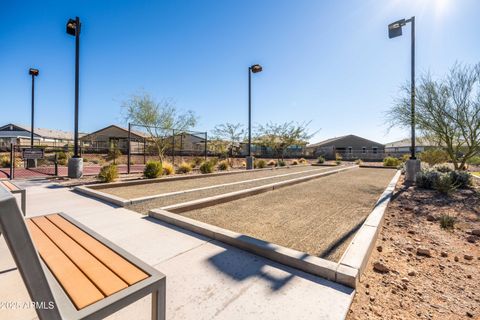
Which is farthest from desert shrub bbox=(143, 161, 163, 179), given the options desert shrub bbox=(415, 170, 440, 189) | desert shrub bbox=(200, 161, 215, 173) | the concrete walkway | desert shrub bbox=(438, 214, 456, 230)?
desert shrub bbox=(415, 170, 440, 189)

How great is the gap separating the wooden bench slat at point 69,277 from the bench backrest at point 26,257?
18 cm

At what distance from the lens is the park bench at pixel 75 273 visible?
99 centimetres

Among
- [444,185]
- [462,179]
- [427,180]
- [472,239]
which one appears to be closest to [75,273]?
[472,239]

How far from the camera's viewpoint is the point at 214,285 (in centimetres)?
221

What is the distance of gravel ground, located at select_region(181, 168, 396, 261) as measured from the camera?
3.30 m

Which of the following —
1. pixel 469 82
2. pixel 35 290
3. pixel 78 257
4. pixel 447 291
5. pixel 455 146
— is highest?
pixel 469 82

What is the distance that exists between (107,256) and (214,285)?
1045mm

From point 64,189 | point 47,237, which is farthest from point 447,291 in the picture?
point 64,189

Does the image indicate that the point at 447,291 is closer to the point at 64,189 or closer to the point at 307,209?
the point at 307,209

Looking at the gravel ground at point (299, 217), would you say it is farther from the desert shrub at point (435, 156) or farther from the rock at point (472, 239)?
the desert shrub at point (435, 156)

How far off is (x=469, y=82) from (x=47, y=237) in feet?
42.6

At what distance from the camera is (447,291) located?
224 cm

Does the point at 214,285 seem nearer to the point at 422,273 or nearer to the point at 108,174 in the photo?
the point at 422,273

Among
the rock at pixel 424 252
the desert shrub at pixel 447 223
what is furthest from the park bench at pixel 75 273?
the desert shrub at pixel 447 223
